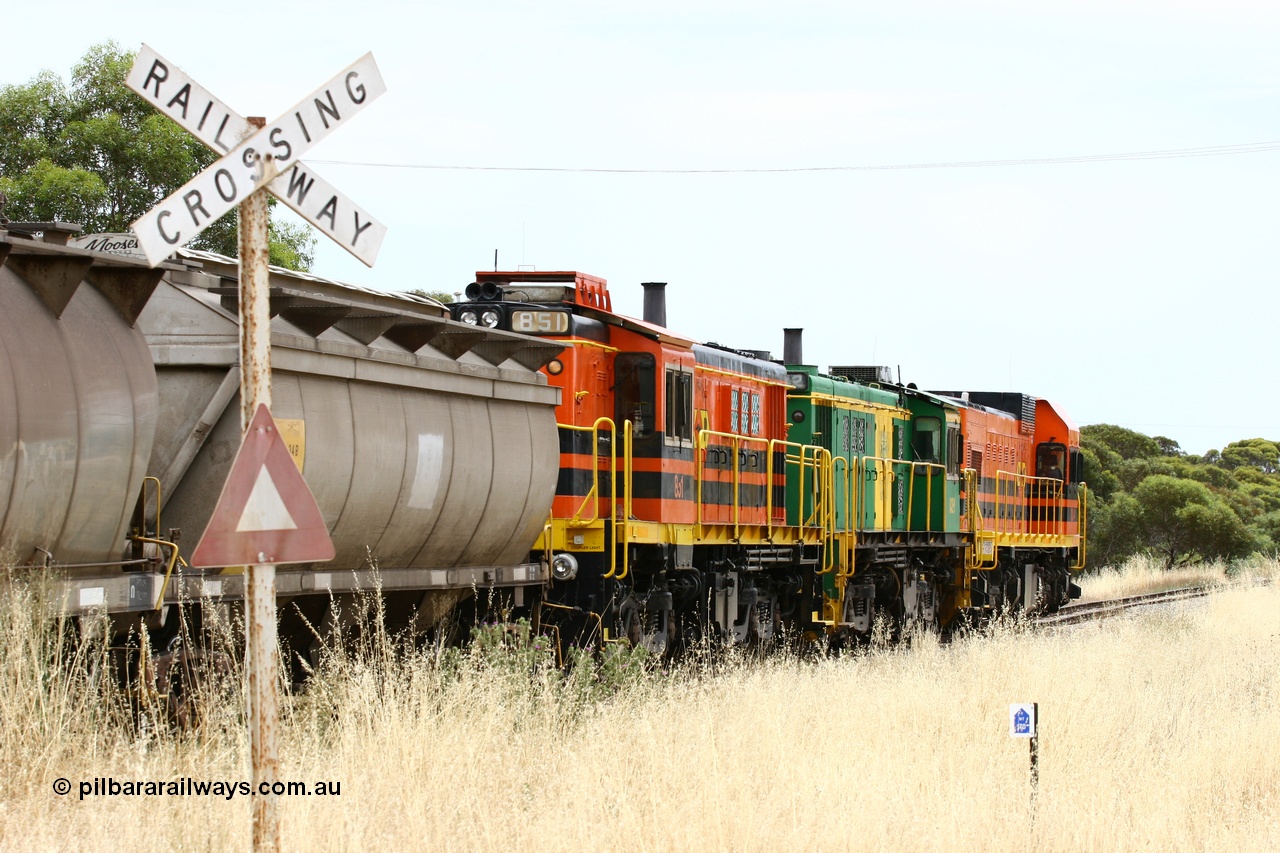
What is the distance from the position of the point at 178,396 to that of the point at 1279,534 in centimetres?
5639

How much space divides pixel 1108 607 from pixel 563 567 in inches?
806

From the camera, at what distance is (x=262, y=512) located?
613 cm

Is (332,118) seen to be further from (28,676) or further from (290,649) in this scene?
(290,649)

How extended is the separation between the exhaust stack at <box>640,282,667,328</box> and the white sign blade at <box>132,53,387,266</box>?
13.1 meters

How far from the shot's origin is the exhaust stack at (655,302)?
19359 mm

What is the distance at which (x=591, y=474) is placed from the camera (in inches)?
569

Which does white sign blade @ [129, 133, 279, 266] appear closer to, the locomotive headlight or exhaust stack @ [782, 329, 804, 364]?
the locomotive headlight

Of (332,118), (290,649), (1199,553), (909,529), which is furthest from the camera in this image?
(1199,553)

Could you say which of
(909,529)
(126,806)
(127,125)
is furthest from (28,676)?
(127,125)

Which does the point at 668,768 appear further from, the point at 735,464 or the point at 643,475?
the point at 735,464

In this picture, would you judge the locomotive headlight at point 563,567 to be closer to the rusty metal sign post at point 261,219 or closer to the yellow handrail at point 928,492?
the rusty metal sign post at point 261,219

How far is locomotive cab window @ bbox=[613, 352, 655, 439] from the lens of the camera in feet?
50.3

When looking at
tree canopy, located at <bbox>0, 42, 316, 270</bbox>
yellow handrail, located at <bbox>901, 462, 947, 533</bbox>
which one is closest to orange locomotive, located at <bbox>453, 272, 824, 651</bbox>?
yellow handrail, located at <bbox>901, 462, 947, 533</bbox>

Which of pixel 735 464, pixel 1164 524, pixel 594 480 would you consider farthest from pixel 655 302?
pixel 1164 524
